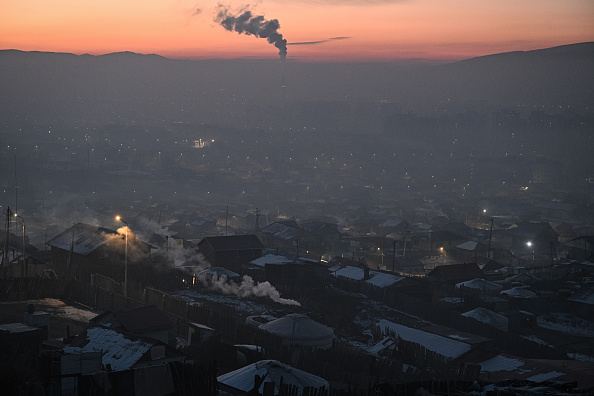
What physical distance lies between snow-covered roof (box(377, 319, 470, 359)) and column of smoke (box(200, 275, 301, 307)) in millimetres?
6153

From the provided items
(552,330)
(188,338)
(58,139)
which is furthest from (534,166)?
(188,338)

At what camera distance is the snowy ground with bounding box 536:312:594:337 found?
34.2m

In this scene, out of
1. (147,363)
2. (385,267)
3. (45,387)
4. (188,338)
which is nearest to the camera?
(45,387)

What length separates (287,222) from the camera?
63.6m

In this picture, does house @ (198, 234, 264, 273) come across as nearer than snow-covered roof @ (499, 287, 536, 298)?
No

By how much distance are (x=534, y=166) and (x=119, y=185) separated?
97.9 m

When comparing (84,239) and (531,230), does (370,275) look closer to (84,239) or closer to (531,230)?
(84,239)

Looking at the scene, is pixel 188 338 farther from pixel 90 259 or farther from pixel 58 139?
pixel 58 139

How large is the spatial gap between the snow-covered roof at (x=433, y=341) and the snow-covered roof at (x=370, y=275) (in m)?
9.49

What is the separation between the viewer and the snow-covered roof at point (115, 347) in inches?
613

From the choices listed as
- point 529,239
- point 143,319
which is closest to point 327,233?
point 529,239

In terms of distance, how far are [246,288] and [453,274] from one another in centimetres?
1474

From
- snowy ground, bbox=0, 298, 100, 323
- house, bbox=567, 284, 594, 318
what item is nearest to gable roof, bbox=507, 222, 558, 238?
house, bbox=567, 284, 594, 318

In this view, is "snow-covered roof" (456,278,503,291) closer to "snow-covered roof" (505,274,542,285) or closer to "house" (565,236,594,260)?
"snow-covered roof" (505,274,542,285)
